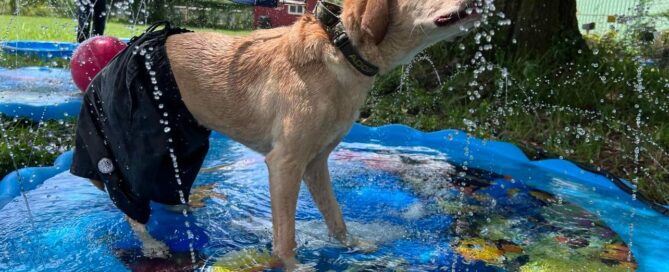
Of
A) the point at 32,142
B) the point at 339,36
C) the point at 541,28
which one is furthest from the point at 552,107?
the point at 32,142

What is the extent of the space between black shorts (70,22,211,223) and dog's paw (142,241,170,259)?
0.48ft

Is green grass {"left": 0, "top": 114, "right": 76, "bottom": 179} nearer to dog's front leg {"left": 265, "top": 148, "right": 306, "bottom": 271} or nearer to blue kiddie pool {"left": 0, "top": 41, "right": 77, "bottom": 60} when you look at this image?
dog's front leg {"left": 265, "top": 148, "right": 306, "bottom": 271}

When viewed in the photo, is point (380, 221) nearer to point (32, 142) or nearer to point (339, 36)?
point (339, 36)

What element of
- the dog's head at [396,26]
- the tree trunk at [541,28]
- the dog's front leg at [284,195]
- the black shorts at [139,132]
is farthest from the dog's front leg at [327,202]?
the tree trunk at [541,28]

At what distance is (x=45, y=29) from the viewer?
13.5 metres

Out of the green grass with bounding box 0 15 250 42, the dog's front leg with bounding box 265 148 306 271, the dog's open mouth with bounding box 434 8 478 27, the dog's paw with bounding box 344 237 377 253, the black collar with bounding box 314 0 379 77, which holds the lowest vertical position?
the dog's paw with bounding box 344 237 377 253

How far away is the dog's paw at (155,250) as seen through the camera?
Answer: 292 cm

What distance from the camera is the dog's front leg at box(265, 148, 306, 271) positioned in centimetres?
261

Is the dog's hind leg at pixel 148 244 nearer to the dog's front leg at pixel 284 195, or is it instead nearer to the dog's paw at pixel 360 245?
the dog's front leg at pixel 284 195

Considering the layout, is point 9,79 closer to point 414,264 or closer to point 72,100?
point 72,100

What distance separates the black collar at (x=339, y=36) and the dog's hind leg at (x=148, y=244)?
1.35m

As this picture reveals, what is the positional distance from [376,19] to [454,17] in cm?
33

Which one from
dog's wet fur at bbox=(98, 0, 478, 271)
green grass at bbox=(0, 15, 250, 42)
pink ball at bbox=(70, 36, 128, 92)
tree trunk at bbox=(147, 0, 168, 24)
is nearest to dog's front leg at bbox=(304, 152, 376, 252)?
dog's wet fur at bbox=(98, 0, 478, 271)

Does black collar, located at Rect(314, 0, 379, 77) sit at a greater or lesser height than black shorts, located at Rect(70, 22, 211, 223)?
greater
